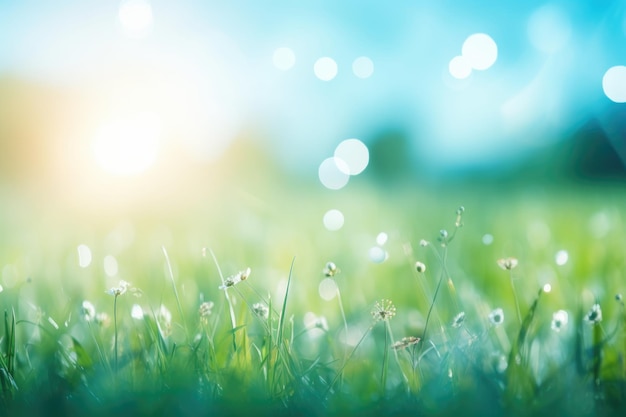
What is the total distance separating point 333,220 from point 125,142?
1006 millimetres

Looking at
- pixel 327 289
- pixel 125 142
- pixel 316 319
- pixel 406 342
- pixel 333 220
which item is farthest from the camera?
pixel 333 220

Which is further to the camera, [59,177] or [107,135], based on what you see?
[59,177]

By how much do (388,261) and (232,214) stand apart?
1266 millimetres

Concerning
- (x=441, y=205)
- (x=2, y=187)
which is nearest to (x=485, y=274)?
(x=441, y=205)

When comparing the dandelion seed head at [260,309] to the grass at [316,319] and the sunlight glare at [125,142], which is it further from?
the sunlight glare at [125,142]

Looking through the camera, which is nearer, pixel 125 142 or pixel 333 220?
pixel 125 142

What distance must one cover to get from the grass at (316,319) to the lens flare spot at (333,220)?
0.21 feet

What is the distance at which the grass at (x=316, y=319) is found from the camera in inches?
41.3

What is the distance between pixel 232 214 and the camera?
3.22 meters

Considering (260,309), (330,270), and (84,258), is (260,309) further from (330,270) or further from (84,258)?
(84,258)

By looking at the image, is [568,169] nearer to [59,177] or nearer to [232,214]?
[232,214]

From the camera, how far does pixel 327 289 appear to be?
1.89 m

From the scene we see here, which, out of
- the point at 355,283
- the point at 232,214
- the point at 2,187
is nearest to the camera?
the point at 355,283

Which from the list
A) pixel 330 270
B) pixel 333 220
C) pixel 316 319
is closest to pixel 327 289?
pixel 316 319
